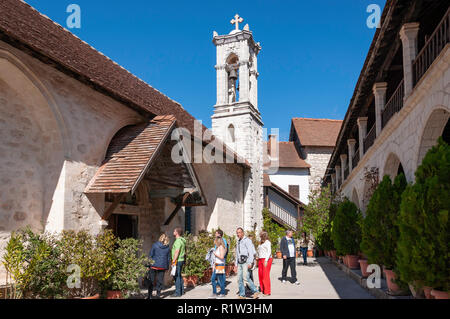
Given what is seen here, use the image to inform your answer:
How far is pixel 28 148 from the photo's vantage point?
309 inches

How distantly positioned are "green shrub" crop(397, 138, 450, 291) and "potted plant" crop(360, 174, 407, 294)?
7.22 feet

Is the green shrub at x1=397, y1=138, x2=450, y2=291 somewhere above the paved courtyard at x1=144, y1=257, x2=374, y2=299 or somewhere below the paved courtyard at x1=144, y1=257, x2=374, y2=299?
above

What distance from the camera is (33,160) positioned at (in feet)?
26.1

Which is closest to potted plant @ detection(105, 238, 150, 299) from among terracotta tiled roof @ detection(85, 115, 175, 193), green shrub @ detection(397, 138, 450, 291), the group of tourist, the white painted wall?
the group of tourist

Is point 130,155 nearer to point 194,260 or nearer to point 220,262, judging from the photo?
point 220,262

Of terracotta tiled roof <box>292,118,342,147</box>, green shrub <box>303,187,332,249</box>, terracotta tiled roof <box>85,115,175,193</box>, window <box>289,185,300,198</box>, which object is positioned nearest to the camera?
terracotta tiled roof <box>85,115,175,193</box>

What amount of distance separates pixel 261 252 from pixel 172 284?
356 centimetres

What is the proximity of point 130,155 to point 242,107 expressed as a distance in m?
12.8

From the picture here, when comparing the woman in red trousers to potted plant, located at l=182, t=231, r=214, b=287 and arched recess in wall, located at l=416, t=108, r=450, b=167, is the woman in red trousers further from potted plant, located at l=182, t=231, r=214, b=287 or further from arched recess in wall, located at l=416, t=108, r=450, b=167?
arched recess in wall, located at l=416, t=108, r=450, b=167

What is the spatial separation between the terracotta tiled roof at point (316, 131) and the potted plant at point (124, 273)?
27368 millimetres

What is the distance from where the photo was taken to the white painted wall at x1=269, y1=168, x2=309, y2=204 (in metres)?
33.9

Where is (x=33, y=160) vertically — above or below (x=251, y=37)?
below

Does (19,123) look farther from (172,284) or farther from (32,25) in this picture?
(172,284)
